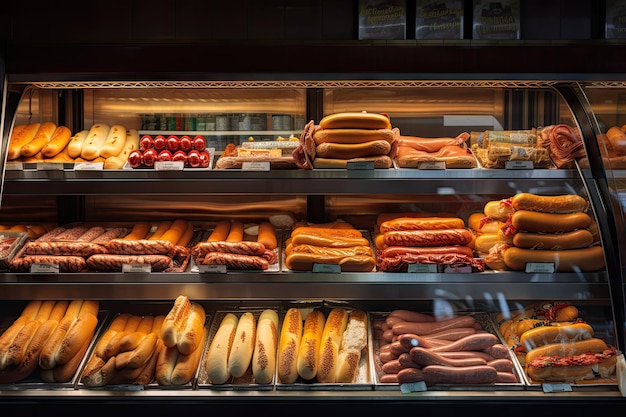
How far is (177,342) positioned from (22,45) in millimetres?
1412

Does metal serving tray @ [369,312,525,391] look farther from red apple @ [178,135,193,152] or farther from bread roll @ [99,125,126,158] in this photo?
bread roll @ [99,125,126,158]

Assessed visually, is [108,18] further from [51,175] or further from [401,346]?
[401,346]

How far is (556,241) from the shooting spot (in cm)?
284

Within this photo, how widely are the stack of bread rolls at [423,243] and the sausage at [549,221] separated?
247 millimetres

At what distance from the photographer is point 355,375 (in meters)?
2.78

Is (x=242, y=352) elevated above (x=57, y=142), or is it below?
below

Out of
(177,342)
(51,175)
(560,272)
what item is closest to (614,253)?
(560,272)

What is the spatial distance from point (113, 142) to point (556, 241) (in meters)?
2.17

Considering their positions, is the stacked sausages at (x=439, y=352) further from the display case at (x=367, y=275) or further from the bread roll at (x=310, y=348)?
the bread roll at (x=310, y=348)

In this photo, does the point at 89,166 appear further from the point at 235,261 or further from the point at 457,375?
the point at 457,375

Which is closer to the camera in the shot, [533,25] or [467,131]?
[533,25]

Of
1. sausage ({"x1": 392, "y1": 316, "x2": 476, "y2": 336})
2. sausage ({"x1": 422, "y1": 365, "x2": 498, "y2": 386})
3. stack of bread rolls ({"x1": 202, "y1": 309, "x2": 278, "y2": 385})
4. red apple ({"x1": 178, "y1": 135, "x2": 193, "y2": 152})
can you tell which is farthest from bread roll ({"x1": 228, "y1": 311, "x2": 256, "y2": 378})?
red apple ({"x1": 178, "y1": 135, "x2": 193, "y2": 152})

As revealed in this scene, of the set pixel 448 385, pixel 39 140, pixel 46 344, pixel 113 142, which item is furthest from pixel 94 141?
pixel 448 385

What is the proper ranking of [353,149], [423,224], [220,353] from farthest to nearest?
[423,224]
[353,149]
[220,353]
